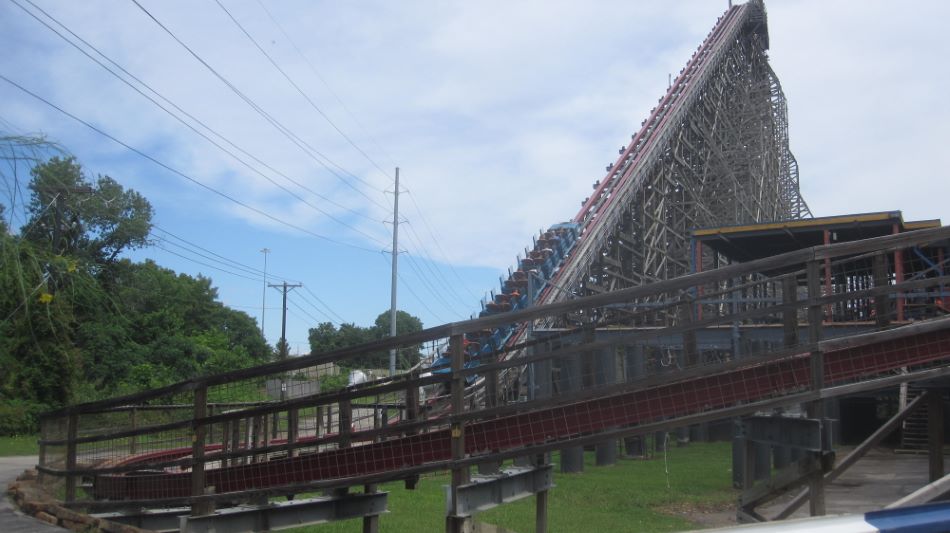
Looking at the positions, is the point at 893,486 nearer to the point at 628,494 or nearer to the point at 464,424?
the point at 628,494

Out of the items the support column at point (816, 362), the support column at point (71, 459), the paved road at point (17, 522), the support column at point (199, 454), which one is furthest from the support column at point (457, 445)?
the support column at point (71, 459)

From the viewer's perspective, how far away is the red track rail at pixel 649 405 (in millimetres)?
6602

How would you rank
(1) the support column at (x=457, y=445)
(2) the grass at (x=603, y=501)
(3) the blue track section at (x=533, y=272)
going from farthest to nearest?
1. (3) the blue track section at (x=533, y=272)
2. (2) the grass at (x=603, y=501)
3. (1) the support column at (x=457, y=445)

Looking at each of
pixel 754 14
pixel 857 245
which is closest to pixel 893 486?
pixel 857 245

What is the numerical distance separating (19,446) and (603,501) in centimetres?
1524

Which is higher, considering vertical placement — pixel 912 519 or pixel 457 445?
pixel 912 519

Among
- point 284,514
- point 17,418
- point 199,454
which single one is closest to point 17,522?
point 199,454

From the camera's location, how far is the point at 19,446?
20625mm

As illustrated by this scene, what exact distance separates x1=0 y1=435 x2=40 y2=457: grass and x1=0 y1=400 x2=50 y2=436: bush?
708 mm

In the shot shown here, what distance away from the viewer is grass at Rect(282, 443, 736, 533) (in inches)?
413

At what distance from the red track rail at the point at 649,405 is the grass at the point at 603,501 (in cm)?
331

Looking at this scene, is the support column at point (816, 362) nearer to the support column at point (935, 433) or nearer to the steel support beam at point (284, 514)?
the steel support beam at point (284, 514)

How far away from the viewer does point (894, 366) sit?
263 inches

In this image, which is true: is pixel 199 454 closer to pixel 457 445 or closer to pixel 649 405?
pixel 457 445
